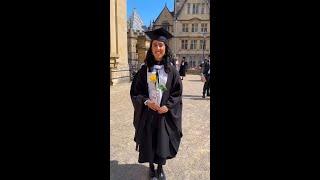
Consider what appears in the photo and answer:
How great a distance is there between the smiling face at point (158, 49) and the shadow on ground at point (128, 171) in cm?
143

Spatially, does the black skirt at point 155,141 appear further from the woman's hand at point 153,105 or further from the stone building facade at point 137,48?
the stone building facade at point 137,48

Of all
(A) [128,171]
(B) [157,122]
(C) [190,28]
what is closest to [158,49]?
(B) [157,122]

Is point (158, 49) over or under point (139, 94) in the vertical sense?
over

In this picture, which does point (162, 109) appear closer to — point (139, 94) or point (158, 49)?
point (139, 94)

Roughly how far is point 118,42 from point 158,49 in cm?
1369

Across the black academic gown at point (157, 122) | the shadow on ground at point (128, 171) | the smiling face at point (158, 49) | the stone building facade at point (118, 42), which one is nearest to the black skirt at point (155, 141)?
the black academic gown at point (157, 122)

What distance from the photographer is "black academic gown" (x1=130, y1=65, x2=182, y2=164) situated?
13.7ft

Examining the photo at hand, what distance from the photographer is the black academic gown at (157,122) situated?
4.18 meters

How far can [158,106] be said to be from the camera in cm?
412

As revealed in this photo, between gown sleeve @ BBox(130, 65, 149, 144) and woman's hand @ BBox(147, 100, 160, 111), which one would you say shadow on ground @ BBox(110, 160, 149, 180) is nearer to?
gown sleeve @ BBox(130, 65, 149, 144)
